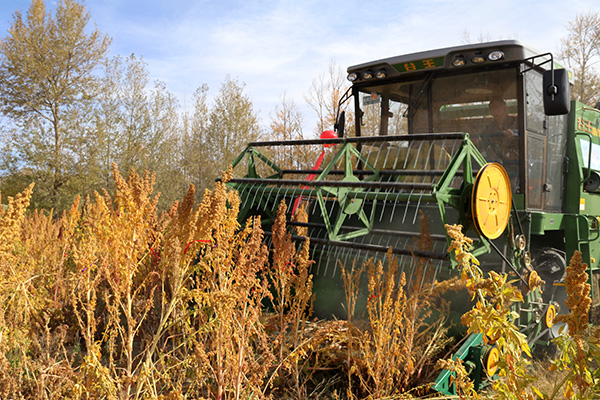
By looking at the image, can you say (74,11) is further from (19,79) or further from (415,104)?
(415,104)

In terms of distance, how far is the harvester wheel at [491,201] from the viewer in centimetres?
317

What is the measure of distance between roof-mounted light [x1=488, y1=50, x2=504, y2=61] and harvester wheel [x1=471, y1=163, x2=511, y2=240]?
3.55 ft

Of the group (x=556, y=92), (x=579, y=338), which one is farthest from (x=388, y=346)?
(x=556, y=92)

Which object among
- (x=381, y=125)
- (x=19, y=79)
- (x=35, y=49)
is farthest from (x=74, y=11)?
(x=381, y=125)

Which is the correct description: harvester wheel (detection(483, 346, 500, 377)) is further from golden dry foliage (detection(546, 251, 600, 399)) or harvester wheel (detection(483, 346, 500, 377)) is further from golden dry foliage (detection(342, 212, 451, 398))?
golden dry foliage (detection(546, 251, 600, 399))

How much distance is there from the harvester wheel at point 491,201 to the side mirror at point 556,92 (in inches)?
29.2

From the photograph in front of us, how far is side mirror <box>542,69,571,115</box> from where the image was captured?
3.71 metres

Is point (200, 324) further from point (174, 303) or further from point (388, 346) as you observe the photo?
point (388, 346)

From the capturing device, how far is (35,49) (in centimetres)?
1630

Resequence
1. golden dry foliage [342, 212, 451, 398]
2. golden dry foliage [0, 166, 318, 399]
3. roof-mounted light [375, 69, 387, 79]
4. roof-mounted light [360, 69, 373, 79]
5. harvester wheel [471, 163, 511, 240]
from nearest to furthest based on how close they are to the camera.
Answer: golden dry foliage [0, 166, 318, 399] → golden dry foliage [342, 212, 451, 398] → harvester wheel [471, 163, 511, 240] → roof-mounted light [375, 69, 387, 79] → roof-mounted light [360, 69, 373, 79]

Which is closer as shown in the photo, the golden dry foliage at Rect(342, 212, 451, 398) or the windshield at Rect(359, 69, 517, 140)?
the golden dry foliage at Rect(342, 212, 451, 398)

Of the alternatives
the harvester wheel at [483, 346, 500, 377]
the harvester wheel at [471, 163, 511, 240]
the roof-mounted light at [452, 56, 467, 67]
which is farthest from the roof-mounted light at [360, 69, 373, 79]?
the harvester wheel at [483, 346, 500, 377]

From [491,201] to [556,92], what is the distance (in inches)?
45.1

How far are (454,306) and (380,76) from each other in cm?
231
